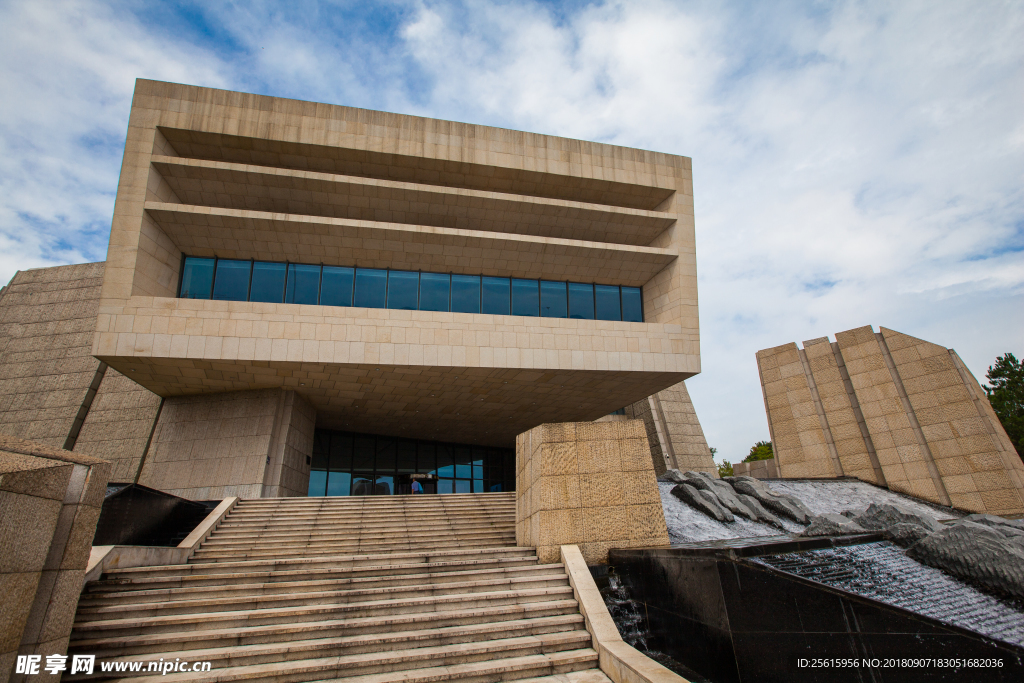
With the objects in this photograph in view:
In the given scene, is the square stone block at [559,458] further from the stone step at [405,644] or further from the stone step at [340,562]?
the stone step at [405,644]

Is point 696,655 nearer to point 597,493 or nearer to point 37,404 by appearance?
point 597,493

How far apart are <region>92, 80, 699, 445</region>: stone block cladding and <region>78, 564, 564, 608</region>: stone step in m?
10.4

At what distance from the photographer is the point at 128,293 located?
16953 mm

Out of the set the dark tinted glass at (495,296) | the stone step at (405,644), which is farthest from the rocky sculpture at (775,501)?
the dark tinted glass at (495,296)

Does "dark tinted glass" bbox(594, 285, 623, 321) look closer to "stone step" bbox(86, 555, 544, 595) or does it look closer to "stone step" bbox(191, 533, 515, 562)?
"stone step" bbox(191, 533, 515, 562)

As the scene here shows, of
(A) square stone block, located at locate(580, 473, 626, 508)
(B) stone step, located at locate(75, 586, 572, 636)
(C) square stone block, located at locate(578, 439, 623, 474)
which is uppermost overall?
(C) square stone block, located at locate(578, 439, 623, 474)

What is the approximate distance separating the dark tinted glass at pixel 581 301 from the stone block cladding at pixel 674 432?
1051 centimetres

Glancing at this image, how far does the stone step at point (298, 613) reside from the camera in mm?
6684

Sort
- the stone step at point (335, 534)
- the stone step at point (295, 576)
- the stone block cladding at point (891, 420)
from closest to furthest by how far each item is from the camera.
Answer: the stone step at point (295, 576) → the stone step at point (335, 534) → the stone block cladding at point (891, 420)

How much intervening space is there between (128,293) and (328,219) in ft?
22.0

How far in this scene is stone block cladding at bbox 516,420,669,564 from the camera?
893 cm

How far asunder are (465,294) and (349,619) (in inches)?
592

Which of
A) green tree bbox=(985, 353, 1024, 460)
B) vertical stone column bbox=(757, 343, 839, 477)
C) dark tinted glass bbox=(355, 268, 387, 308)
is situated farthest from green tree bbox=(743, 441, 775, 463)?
dark tinted glass bbox=(355, 268, 387, 308)

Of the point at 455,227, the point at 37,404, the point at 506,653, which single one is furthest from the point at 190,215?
the point at 506,653
